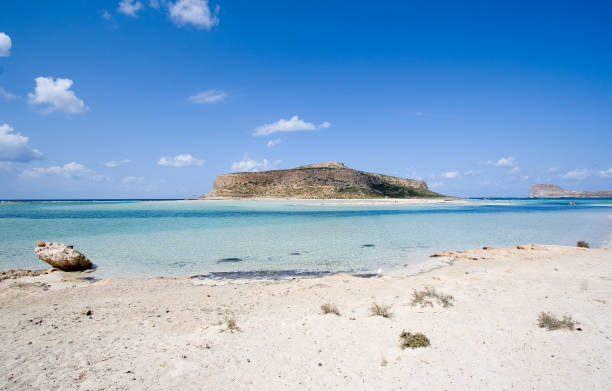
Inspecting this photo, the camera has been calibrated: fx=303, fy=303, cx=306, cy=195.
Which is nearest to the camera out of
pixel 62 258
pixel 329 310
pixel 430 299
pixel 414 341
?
pixel 414 341

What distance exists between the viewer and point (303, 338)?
5.78m

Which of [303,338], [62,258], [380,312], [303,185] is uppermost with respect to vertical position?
[303,185]

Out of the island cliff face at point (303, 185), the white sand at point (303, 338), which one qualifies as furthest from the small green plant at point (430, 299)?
the island cliff face at point (303, 185)

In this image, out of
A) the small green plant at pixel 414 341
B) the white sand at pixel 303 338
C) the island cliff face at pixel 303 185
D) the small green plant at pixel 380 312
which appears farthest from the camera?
the island cliff face at pixel 303 185

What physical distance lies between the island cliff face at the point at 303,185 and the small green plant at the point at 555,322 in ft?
318

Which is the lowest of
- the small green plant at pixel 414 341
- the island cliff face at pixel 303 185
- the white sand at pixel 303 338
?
the white sand at pixel 303 338

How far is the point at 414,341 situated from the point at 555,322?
2936 mm

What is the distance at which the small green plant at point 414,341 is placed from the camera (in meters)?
5.25

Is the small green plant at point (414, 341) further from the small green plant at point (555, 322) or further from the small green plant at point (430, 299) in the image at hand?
the small green plant at point (555, 322)

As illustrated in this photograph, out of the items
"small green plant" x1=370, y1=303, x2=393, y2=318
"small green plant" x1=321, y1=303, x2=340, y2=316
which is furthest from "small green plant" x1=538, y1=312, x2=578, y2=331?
"small green plant" x1=321, y1=303, x2=340, y2=316

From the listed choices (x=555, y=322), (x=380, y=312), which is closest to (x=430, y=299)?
(x=380, y=312)

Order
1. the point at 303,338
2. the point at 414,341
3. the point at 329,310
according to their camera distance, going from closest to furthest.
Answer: the point at 414,341 < the point at 303,338 < the point at 329,310

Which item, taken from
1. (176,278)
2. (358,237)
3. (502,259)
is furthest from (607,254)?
(176,278)

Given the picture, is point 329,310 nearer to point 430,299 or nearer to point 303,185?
point 430,299
